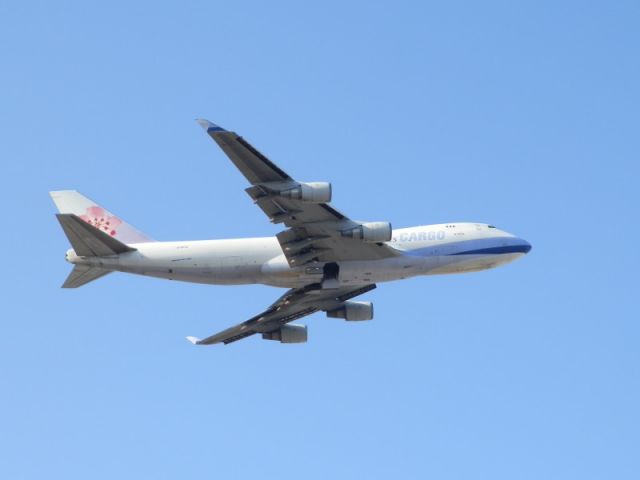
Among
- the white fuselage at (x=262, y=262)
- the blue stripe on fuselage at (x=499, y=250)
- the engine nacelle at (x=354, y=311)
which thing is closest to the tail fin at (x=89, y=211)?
the white fuselage at (x=262, y=262)

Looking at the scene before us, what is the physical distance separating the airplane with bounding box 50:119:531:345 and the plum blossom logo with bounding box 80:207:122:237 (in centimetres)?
21

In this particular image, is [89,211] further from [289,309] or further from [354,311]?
[354,311]

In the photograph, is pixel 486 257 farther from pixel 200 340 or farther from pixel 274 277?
pixel 200 340

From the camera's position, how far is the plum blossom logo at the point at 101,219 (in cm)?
8325

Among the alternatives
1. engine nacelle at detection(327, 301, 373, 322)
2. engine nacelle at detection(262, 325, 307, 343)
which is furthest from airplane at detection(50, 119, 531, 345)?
engine nacelle at detection(262, 325, 307, 343)

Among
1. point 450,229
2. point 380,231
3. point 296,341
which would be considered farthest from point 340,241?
point 296,341

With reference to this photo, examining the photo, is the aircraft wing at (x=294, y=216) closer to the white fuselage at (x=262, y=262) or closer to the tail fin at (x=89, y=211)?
the white fuselage at (x=262, y=262)

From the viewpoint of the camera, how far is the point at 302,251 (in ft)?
252

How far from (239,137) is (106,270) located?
51.5 ft

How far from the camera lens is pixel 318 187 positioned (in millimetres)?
71750

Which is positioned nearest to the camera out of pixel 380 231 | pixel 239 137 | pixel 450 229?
pixel 239 137

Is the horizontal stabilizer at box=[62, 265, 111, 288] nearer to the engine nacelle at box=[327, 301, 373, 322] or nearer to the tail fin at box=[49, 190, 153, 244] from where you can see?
the tail fin at box=[49, 190, 153, 244]

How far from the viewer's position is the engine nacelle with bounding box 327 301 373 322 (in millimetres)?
84875

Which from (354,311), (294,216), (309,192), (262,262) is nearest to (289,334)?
(354,311)
